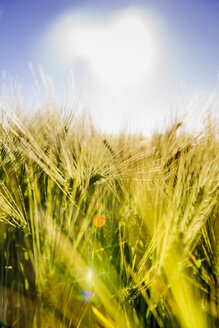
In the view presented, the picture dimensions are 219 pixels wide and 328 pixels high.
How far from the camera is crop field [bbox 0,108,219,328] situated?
0.71 meters

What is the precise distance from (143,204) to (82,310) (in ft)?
1.48

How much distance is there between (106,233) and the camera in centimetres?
100

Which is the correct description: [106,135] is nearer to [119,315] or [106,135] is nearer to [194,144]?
[194,144]

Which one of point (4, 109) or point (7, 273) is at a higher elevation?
point (4, 109)

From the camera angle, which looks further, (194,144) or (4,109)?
(194,144)

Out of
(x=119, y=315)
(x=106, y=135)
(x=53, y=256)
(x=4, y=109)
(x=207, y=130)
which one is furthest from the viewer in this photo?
(x=106, y=135)

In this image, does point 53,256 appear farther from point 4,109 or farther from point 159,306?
point 4,109

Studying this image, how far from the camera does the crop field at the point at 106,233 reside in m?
0.71

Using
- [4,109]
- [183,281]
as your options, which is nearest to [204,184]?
[183,281]

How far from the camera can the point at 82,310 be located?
82cm

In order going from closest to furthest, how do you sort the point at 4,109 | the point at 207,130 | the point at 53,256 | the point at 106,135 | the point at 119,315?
the point at 53,256 < the point at 119,315 < the point at 4,109 < the point at 207,130 < the point at 106,135

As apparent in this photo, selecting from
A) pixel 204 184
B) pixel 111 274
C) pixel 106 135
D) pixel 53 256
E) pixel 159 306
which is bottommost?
pixel 159 306

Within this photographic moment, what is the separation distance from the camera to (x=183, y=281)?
2.79 ft

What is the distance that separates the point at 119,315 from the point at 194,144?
2.63 ft
